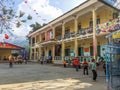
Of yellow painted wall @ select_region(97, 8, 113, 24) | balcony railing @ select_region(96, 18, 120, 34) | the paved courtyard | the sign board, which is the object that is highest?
yellow painted wall @ select_region(97, 8, 113, 24)

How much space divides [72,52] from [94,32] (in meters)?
9.80

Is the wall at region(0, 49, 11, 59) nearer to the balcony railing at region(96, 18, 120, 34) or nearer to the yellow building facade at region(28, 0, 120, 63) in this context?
the yellow building facade at region(28, 0, 120, 63)

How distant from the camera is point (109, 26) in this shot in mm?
24844

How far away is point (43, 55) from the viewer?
50469 millimetres

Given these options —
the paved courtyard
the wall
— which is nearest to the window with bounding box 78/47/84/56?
the paved courtyard

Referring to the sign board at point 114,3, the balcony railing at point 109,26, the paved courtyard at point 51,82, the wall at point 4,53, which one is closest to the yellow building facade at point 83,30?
the balcony railing at point 109,26

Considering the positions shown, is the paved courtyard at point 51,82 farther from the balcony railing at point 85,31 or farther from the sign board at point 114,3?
the balcony railing at point 85,31

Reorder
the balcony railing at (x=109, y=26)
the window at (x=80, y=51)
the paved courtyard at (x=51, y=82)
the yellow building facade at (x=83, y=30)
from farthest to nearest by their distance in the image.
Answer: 1. the window at (x=80, y=51)
2. the yellow building facade at (x=83, y=30)
3. the balcony railing at (x=109, y=26)
4. the paved courtyard at (x=51, y=82)

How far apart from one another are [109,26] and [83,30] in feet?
22.0

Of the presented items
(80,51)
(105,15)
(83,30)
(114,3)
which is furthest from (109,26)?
(114,3)

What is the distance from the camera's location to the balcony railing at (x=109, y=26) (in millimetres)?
23159

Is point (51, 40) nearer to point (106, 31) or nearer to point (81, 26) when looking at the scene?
point (81, 26)

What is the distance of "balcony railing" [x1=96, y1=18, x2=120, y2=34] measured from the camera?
23.2m

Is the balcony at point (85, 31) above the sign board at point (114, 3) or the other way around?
above
